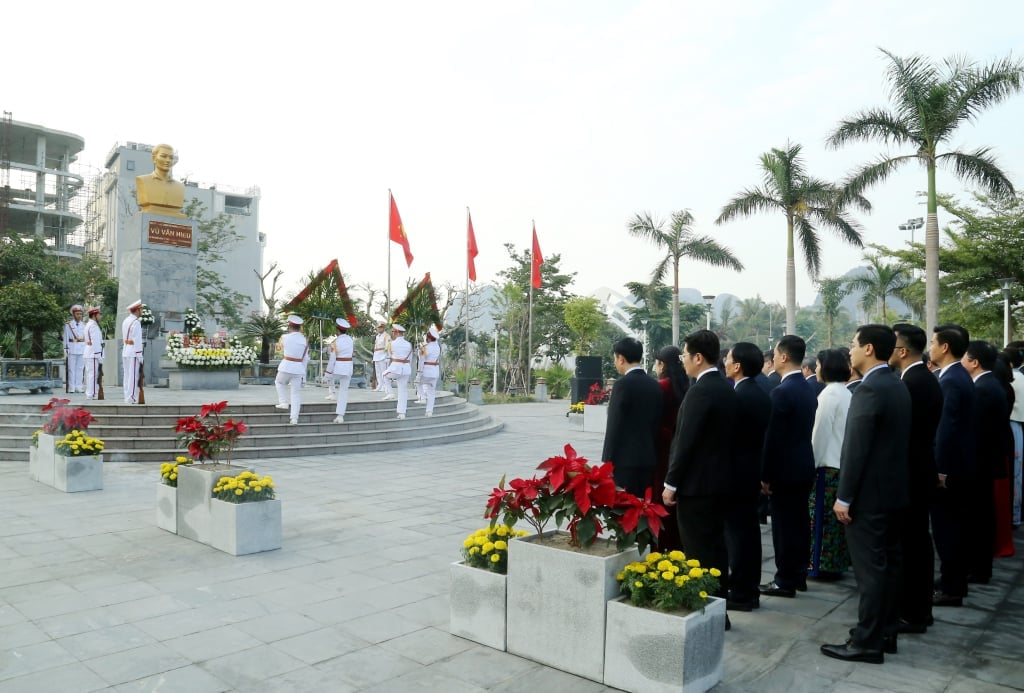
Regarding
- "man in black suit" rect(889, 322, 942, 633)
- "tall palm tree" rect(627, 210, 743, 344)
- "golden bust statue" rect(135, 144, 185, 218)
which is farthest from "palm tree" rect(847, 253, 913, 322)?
"man in black suit" rect(889, 322, 942, 633)

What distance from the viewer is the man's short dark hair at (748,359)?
A: 14.8ft

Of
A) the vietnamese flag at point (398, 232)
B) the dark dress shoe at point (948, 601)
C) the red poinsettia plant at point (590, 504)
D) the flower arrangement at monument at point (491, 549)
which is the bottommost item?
the dark dress shoe at point (948, 601)

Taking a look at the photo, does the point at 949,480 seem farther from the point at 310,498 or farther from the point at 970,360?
the point at 310,498

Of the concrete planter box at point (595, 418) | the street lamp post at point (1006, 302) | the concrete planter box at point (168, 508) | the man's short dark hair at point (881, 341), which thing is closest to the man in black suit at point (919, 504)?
the man's short dark hair at point (881, 341)

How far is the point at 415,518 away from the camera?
7086mm

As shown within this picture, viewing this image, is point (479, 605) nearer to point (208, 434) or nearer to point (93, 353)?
point (208, 434)

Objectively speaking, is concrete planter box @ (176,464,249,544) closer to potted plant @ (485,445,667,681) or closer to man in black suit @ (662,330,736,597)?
potted plant @ (485,445,667,681)

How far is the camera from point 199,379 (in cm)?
1664

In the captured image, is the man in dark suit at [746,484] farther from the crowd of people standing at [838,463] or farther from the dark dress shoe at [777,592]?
the dark dress shoe at [777,592]

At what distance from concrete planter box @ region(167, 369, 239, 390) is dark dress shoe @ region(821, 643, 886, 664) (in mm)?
15638

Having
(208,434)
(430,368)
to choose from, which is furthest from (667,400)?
(430,368)

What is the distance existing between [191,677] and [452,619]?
1.36 metres

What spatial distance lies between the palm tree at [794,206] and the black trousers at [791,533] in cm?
1939

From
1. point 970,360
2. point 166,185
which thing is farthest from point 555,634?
point 166,185
